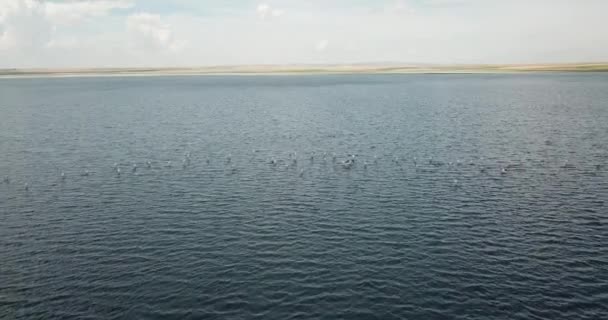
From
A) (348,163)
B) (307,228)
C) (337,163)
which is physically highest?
(348,163)

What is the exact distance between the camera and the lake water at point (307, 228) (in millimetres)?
42625

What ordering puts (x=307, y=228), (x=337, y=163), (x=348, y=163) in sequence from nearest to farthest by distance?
(x=307, y=228) → (x=348, y=163) → (x=337, y=163)

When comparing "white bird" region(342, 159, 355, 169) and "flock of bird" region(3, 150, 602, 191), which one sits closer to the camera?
"flock of bird" region(3, 150, 602, 191)

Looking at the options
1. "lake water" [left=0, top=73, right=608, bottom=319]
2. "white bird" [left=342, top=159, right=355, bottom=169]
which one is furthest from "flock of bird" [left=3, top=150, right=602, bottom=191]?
"lake water" [left=0, top=73, right=608, bottom=319]

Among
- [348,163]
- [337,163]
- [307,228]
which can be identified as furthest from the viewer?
[337,163]

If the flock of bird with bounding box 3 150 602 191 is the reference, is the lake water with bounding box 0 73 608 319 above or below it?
below

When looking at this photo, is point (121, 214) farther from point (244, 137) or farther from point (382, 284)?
point (244, 137)

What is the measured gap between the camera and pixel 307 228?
59.5 metres

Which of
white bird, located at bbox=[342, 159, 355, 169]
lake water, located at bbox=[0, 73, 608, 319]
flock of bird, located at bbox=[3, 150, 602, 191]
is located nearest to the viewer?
lake water, located at bbox=[0, 73, 608, 319]

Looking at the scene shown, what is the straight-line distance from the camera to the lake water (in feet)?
140

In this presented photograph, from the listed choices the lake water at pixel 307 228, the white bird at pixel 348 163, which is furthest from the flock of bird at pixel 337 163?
the lake water at pixel 307 228

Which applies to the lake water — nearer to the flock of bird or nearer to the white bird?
the flock of bird

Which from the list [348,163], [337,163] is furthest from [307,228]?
[337,163]

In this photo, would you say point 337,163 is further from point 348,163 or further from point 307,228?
point 307,228
